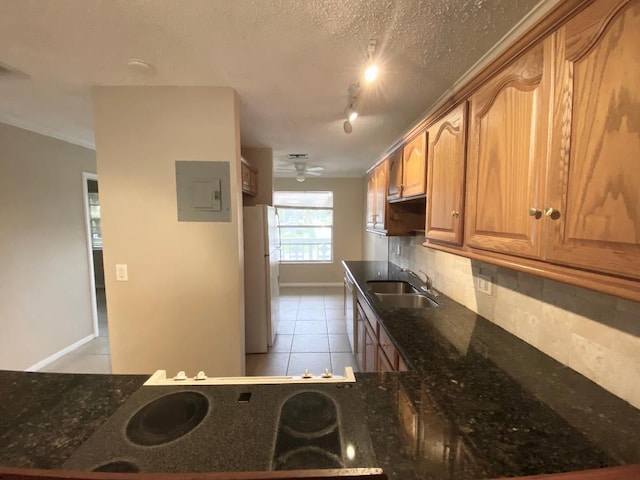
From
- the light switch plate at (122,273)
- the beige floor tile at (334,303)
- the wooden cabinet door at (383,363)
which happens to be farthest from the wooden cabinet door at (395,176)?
the beige floor tile at (334,303)

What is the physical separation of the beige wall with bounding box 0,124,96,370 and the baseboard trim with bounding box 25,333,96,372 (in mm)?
38

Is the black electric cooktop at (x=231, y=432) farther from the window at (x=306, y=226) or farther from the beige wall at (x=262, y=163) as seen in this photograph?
the window at (x=306, y=226)

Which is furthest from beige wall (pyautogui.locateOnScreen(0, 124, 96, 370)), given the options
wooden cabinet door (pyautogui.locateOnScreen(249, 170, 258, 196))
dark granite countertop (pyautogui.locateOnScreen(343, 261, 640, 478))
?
dark granite countertop (pyautogui.locateOnScreen(343, 261, 640, 478))

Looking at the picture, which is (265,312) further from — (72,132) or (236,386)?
(72,132)

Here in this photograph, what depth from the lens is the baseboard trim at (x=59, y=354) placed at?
2850 millimetres

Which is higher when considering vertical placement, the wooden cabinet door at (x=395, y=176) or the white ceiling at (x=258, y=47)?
the white ceiling at (x=258, y=47)

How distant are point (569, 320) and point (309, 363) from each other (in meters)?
2.38

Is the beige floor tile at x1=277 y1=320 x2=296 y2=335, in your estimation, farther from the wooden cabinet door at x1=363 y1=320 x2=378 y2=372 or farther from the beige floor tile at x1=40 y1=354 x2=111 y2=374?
the beige floor tile at x1=40 y1=354 x2=111 y2=374

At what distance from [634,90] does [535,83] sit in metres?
0.33

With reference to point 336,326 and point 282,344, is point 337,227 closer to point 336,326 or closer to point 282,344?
point 336,326

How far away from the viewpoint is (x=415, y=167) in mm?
2055

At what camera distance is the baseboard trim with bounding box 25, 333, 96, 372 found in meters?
2.85

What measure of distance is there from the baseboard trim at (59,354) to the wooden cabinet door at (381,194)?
3816 millimetres

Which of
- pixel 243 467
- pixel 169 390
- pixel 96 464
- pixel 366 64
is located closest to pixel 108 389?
pixel 169 390
